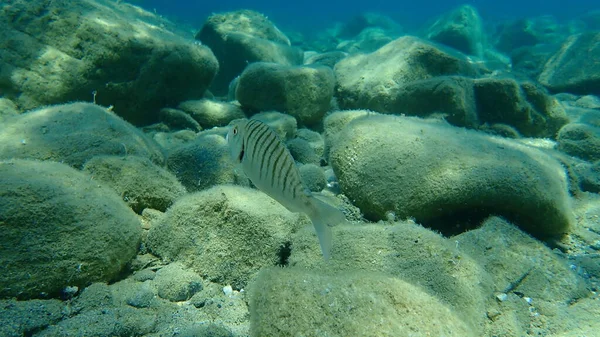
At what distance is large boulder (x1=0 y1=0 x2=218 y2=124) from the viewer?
526 cm

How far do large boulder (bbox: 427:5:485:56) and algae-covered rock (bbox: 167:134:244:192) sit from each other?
16266mm

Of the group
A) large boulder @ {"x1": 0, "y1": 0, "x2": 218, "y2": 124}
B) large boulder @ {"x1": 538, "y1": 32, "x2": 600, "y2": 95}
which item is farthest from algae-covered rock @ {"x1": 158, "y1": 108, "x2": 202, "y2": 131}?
large boulder @ {"x1": 538, "y1": 32, "x2": 600, "y2": 95}

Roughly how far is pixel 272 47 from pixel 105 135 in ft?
20.8

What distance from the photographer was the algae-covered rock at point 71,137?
3.60 metres

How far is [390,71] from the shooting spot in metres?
6.57

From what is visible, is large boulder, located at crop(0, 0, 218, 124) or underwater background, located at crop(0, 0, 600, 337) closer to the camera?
underwater background, located at crop(0, 0, 600, 337)

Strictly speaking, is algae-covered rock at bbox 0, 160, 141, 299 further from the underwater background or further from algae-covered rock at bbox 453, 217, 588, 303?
algae-covered rock at bbox 453, 217, 588, 303

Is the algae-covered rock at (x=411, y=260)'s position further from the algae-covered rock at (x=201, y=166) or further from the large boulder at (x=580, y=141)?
the large boulder at (x=580, y=141)

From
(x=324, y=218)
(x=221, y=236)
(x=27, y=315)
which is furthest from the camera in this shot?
Result: (x=221, y=236)

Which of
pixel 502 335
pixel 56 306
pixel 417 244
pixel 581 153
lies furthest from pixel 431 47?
pixel 56 306

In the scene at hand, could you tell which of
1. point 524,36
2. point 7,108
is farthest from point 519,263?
point 524,36

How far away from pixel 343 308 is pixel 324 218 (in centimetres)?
61

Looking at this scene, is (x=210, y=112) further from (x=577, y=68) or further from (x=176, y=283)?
(x=577, y=68)

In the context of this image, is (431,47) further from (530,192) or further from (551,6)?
(551,6)
